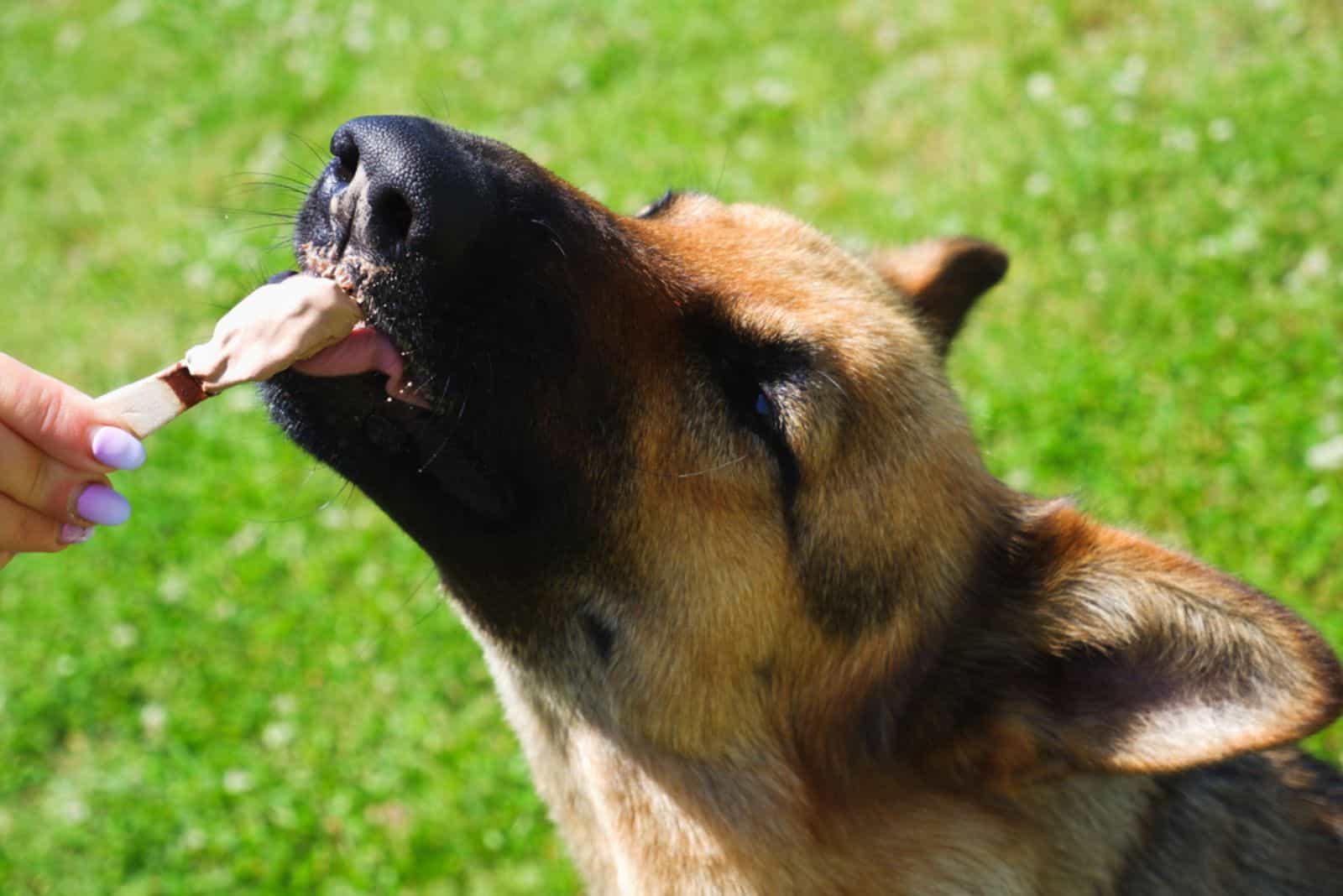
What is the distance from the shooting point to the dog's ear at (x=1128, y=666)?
2.27 meters

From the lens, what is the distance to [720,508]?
2.77 metres

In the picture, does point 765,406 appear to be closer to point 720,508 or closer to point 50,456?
point 720,508

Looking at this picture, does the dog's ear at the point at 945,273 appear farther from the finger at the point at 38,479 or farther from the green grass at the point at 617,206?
the finger at the point at 38,479

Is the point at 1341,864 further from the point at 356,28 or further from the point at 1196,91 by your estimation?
the point at 356,28

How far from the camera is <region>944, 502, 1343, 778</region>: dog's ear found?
2.27 meters

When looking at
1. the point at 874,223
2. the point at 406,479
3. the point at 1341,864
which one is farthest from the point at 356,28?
the point at 1341,864

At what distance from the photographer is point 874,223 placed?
6.72 metres

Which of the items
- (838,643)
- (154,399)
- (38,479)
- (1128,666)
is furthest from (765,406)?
(38,479)

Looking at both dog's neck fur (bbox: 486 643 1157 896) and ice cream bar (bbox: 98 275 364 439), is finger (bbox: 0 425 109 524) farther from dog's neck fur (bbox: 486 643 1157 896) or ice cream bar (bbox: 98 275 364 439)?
dog's neck fur (bbox: 486 643 1157 896)

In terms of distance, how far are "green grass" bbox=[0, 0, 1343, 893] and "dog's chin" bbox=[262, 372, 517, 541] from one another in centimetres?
188

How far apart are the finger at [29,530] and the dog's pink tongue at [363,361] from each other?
22.6 inches

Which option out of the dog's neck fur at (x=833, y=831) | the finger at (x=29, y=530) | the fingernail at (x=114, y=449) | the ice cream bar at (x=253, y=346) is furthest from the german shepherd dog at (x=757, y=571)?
the finger at (x=29, y=530)

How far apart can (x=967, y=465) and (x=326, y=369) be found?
5.32 feet

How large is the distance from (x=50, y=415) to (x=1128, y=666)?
233 centimetres
